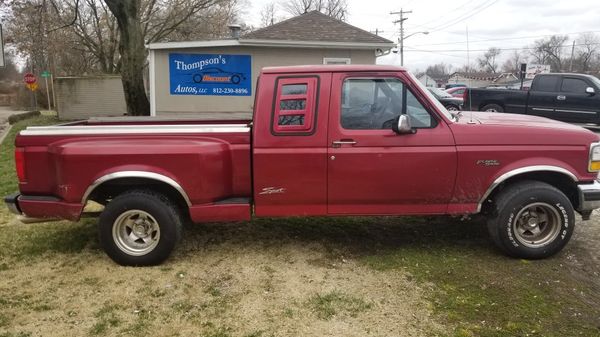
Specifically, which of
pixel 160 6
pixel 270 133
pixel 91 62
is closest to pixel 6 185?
pixel 270 133

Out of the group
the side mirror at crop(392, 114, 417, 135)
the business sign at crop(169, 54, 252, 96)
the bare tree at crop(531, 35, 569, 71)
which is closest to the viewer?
the side mirror at crop(392, 114, 417, 135)

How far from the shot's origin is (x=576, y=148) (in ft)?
15.0

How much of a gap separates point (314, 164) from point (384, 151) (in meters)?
0.64

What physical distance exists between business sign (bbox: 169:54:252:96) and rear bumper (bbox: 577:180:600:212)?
1153cm

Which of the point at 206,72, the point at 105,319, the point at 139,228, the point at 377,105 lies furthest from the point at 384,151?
the point at 206,72

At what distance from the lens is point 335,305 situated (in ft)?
12.6

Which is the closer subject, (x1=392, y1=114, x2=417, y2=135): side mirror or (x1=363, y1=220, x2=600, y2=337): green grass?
(x1=363, y1=220, x2=600, y2=337): green grass

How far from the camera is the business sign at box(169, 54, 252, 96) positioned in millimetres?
14883

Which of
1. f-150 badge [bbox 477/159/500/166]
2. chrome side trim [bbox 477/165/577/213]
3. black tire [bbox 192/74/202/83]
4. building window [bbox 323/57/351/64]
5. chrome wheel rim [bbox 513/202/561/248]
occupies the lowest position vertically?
chrome wheel rim [bbox 513/202/561/248]

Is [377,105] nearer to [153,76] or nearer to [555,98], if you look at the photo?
[153,76]

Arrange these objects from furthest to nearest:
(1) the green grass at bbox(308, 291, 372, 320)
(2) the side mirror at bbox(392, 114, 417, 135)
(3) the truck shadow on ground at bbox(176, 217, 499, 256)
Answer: (3) the truck shadow on ground at bbox(176, 217, 499, 256) → (2) the side mirror at bbox(392, 114, 417, 135) → (1) the green grass at bbox(308, 291, 372, 320)

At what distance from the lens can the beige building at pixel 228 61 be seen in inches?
580

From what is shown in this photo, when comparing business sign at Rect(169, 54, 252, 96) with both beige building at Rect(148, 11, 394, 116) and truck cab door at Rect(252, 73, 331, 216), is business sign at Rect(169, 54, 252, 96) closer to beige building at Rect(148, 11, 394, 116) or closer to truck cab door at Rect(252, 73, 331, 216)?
beige building at Rect(148, 11, 394, 116)

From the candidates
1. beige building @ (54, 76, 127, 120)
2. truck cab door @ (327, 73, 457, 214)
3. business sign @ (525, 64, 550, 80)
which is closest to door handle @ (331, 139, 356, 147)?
truck cab door @ (327, 73, 457, 214)
